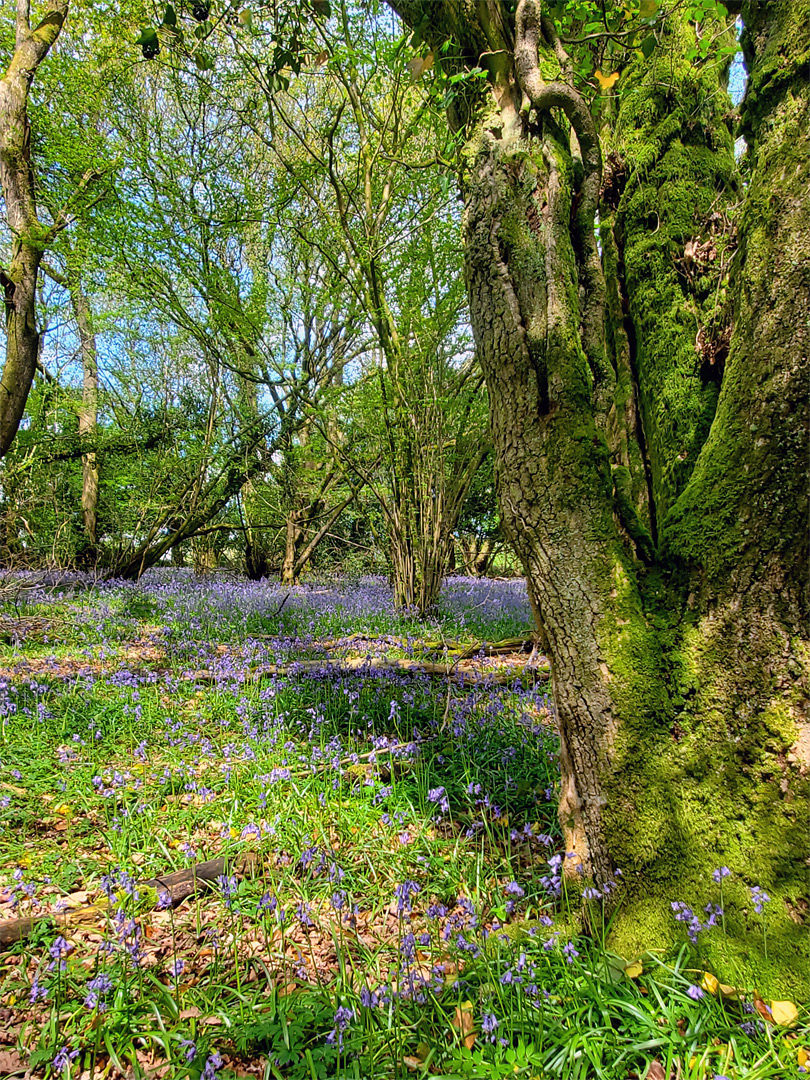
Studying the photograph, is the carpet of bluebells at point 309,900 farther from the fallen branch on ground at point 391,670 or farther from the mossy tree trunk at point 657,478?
the mossy tree trunk at point 657,478

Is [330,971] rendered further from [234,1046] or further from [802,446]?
[802,446]

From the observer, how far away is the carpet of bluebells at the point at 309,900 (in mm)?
1511

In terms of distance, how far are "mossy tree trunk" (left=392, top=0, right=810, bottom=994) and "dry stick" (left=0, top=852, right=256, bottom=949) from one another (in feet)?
5.00

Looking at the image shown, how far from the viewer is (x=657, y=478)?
2.23 meters

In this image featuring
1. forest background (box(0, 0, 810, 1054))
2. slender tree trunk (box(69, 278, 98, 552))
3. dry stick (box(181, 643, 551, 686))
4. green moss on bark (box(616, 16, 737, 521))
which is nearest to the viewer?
forest background (box(0, 0, 810, 1054))

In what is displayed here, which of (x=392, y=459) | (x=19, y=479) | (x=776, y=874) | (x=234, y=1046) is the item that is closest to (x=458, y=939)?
(x=234, y=1046)

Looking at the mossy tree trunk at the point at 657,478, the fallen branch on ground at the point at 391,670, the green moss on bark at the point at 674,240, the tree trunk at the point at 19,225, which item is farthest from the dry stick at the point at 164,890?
the tree trunk at the point at 19,225

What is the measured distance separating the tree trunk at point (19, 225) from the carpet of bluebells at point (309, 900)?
134 inches

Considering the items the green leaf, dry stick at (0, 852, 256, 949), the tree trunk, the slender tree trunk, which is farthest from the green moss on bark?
the slender tree trunk

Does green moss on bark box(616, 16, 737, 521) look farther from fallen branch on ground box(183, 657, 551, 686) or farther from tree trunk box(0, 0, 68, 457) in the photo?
tree trunk box(0, 0, 68, 457)

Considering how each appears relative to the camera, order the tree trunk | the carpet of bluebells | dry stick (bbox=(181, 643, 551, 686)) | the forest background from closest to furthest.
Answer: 1. the carpet of bluebells
2. the forest background
3. dry stick (bbox=(181, 643, 551, 686))
4. the tree trunk

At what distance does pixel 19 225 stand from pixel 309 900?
7822mm

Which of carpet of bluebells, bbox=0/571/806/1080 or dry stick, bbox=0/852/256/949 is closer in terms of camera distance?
carpet of bluebells, bbox=0/571/806/1080

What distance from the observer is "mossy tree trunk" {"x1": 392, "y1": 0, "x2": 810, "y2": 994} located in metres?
1.60
